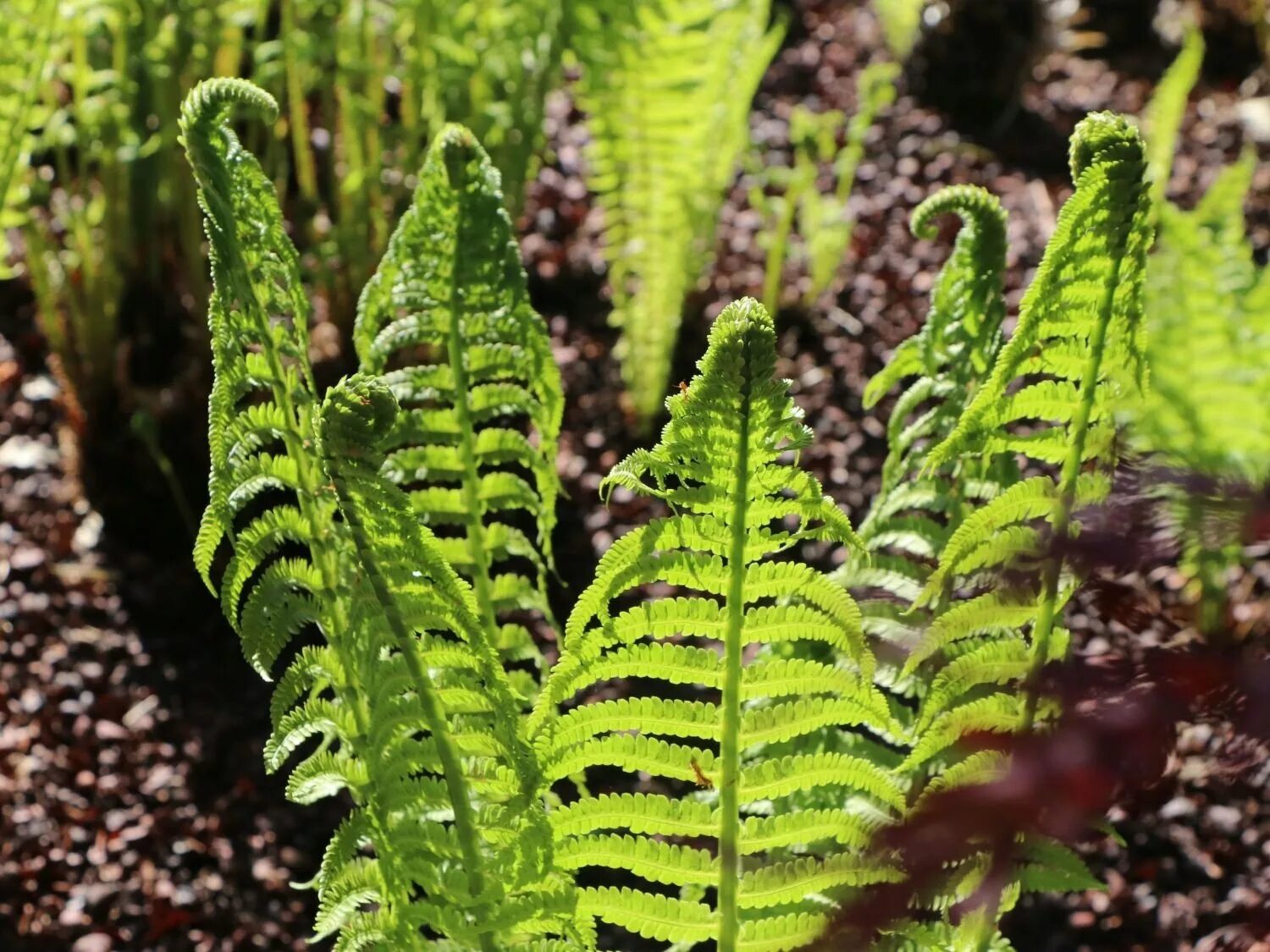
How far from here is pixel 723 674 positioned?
1.06 meters

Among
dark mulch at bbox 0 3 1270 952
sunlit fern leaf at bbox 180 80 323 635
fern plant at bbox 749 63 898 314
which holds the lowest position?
dark mulch at bbox 0 3 1270 952

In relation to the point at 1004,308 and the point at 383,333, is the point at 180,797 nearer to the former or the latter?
the point at 383,333

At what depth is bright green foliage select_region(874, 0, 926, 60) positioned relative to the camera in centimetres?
296

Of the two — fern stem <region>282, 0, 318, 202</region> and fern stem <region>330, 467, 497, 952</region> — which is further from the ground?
fern stem <region>282, 0, 318, 202</region>

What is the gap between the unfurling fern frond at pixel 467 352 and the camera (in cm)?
123

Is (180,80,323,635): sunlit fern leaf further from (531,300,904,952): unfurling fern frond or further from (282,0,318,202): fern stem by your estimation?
(282,0,318,202): fern stem

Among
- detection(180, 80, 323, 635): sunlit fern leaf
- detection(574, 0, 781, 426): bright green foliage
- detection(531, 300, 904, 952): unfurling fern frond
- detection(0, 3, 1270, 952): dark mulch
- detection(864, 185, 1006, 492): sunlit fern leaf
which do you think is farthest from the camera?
detection(574, 0, 781, 426): bright green foliage

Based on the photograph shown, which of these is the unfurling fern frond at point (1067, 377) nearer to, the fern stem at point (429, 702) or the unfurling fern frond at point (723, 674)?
the unfurling fern frond at point (723, 674)

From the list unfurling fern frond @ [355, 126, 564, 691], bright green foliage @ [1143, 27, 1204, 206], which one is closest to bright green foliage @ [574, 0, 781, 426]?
bright green foliage @ [1143, 27, 1204, 206]

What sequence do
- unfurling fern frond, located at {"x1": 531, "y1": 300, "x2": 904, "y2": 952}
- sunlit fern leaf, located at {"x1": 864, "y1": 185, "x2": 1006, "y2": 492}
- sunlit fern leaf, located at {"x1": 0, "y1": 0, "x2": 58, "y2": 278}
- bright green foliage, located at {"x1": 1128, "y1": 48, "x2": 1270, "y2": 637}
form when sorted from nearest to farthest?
unfurling fern frond, located at {"x1": 531, "y1": 300, "x2": 904, "y2": 952}
sunlit fern leaf, located at {"x1": 864, "y1": 185, "x2": 1006, "y2": 492}
sunlit fern leaf, located at {"x1": 0, "y1": 0, "x2": 58, "y2": 278}
bright green foliage, located at {"x1": 1128, "y1": 48, "x2": 1270, "y2": 637}

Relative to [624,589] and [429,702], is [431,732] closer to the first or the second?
[429,702]

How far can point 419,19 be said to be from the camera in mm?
2252

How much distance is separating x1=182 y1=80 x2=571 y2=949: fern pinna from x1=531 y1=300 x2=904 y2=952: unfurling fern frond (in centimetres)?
6

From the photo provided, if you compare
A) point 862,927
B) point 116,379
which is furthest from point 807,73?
point 862,927
